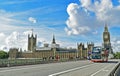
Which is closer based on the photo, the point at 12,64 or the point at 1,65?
the point at 1,65

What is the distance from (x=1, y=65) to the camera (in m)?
40.3

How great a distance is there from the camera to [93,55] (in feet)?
223

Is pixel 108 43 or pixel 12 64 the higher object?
pixel 108 43

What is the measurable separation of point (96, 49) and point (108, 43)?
134213 mm

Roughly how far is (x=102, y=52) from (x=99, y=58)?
1678 millimetres

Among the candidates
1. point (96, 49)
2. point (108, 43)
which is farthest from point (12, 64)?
point (108, 43)

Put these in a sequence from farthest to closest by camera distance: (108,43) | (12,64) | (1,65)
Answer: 1. (108,43)
2. (12,64)
3. (1,65)

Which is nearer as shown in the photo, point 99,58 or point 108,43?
point 99,58

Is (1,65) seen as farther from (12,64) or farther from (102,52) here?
(102,52)

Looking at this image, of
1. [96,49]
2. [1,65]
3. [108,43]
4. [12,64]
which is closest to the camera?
[1,65]

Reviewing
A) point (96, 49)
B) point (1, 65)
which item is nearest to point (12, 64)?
point (1, 65)

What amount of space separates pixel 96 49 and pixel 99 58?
9.05 ft

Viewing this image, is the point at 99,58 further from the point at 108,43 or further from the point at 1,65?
the point at 108,43

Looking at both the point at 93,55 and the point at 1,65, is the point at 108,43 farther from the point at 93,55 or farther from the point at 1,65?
the point at 1,65
